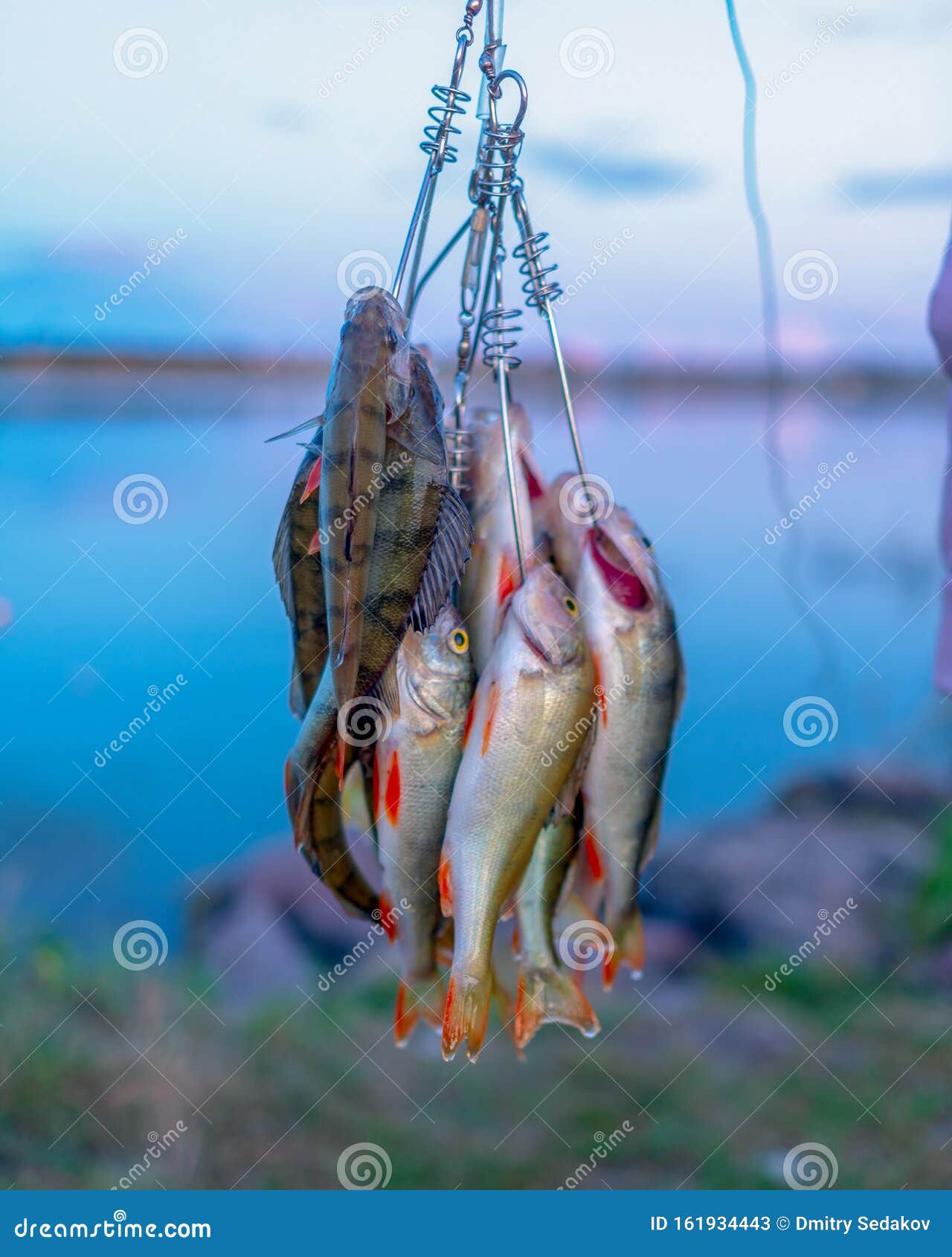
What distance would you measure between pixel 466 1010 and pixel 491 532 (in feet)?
1.75

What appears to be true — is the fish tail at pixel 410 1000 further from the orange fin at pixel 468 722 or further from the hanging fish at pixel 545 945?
the orange fin at pixel 468 722

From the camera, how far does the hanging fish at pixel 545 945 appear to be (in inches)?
45.8

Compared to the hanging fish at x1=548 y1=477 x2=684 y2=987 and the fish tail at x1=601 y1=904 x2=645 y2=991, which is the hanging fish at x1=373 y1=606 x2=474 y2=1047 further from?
the fish tail at x1=601 y1=904 x2=645 y2=991

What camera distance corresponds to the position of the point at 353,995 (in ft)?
9.25

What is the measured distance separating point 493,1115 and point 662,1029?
57cm

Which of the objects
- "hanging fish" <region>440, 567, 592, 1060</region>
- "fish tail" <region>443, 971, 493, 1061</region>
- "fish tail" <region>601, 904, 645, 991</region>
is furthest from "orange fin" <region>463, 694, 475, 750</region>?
"fish tail" <region>601, 904, 645, 991</region>

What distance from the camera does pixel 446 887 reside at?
3.43 ft

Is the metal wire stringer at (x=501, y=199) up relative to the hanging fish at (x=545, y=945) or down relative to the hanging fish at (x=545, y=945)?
up

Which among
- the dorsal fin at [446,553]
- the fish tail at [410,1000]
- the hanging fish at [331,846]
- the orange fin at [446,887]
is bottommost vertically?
the fish tail at [410,1000]

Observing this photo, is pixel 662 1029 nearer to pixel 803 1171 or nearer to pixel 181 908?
pixel 803 1171

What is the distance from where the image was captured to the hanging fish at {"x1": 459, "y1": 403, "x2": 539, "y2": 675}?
3.67 ft

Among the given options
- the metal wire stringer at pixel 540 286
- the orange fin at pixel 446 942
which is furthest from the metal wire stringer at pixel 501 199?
the orange fin at pixel 446 942

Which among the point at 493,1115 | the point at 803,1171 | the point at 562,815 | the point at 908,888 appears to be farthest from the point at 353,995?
the point at 562,815

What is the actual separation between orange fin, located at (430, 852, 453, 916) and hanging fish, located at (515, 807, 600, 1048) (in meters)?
0.13
